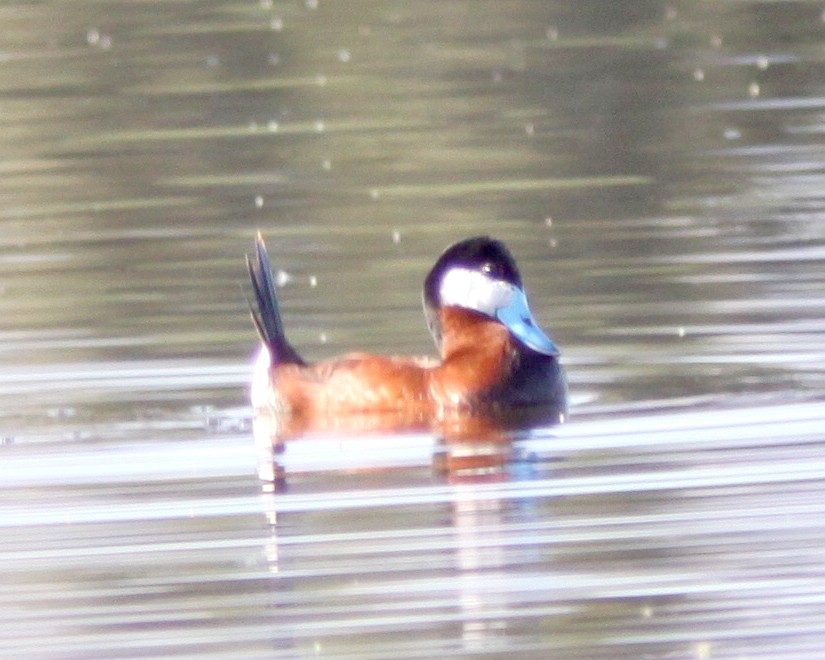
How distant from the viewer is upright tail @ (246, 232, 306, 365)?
384 inches

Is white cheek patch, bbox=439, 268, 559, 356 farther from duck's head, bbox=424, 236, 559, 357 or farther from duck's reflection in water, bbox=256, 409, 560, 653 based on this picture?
duck's reflection in water, bbox=256, 409, 560, 653

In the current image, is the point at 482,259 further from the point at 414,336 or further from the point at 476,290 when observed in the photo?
the point at 414,336

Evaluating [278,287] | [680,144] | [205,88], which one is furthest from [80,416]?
[205,88]

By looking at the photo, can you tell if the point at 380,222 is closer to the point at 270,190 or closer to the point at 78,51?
the point at 270,190

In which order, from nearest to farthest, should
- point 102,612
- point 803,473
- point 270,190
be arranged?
point 102,612 → point 803,473 → point 270,190

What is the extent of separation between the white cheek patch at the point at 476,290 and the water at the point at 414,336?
0.46m

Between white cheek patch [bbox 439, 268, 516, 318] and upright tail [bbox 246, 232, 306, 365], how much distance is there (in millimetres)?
665

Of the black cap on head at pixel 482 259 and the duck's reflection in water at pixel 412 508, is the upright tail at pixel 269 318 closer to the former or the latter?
the duck's reflection in water at pixel 412 508

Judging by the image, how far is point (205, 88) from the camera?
66.4ft

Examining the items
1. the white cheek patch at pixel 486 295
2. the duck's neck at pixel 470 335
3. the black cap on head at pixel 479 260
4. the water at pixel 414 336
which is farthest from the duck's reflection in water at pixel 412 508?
the black cap on head at pixel 479 260

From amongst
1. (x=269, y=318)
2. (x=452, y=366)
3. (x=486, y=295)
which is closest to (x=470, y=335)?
(x=486, y=295)

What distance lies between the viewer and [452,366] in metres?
9.52

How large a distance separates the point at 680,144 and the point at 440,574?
950cm

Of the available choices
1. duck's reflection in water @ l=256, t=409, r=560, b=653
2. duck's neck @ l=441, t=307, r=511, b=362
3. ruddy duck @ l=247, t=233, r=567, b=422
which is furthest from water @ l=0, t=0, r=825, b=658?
duck's neck @ l=441, t=307, r=511, b=362
